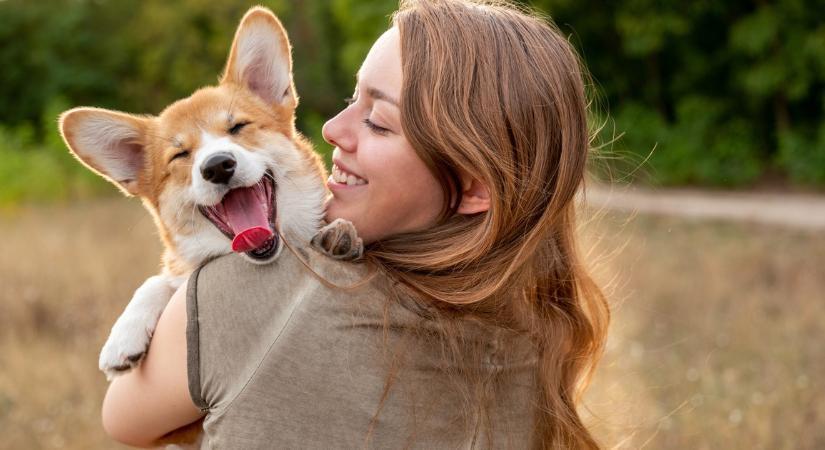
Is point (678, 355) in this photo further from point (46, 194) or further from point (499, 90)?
point (46, 194)

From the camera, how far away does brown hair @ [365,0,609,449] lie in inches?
77.5

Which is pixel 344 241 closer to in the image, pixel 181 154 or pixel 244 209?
pixel 244 209

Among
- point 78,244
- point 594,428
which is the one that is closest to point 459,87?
point 594,428

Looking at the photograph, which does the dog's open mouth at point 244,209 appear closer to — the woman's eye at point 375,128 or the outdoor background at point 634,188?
the woman's eye at point 375,128

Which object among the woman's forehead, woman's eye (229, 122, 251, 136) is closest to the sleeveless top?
the woman's forehead

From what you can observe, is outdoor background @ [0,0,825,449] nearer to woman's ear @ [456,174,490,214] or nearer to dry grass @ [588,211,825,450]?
dry grass @ [588,211,825,450]

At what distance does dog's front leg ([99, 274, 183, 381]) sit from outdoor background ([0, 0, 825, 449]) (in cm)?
128

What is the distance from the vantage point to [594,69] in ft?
70.5

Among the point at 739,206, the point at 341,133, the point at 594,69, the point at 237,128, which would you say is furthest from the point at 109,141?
the point at 594,69

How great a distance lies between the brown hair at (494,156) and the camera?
77.5 inches

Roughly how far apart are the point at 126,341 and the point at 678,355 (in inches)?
188

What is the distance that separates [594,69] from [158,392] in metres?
20.8

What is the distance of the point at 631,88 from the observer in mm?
21312

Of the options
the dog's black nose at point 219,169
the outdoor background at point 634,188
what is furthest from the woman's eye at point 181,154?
the outdoor background at point 634,188
